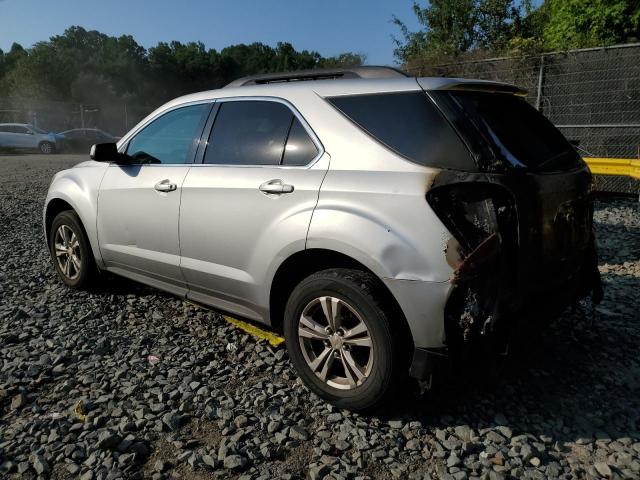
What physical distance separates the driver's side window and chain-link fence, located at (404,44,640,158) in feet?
24.7

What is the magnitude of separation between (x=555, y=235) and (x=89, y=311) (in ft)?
12.0

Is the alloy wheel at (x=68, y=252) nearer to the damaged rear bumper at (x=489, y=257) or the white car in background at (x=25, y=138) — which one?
the damaged rear bumper at (x=489, y=257)

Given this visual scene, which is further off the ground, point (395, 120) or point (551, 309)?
point (395, 120)

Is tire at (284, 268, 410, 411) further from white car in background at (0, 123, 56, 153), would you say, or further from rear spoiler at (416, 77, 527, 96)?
white car in background at (0, 123, 56, 153)

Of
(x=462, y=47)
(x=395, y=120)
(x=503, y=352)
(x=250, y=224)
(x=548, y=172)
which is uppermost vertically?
(x=462, y=47)

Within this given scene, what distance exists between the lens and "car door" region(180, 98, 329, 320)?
3.14 meters

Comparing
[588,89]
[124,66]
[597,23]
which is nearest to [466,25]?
[597,23]

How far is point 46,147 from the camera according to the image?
2734cm

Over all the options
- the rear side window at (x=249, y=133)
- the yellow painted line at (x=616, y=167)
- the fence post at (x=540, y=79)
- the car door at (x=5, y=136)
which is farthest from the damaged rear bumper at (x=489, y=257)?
the car door at (x=5, y=136)

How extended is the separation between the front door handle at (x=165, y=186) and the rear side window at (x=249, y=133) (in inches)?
12.2

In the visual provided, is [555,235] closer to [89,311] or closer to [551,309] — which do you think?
[551,309]

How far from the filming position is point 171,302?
481 centimetres

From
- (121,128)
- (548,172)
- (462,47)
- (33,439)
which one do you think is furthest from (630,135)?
(121,128)

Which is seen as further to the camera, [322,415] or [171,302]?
[171,302]
